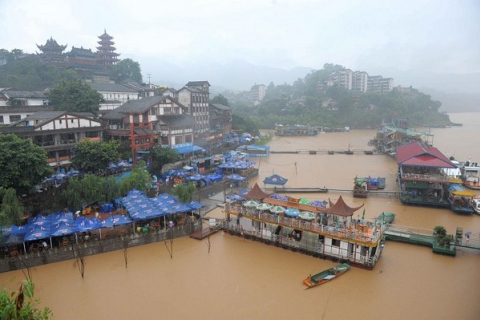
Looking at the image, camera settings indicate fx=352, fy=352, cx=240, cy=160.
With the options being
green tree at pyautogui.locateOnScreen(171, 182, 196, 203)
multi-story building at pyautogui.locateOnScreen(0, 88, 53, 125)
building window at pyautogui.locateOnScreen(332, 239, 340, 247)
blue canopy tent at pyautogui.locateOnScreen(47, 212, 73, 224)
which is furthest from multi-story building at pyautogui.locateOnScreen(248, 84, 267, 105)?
building window at pyautogui.locateOnScreen(332, 239, 340, 247)

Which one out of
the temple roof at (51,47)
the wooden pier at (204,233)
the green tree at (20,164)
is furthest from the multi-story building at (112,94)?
the wooden pier at (204,233)

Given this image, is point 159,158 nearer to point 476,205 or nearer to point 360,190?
point 360,190

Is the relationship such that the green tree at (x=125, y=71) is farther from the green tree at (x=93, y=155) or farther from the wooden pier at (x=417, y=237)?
the wooden pier at (x=417, y=237)

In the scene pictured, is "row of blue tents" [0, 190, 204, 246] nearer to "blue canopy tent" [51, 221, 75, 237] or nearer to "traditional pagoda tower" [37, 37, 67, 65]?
"blue canopy tent" [51, 221, 75, 237]

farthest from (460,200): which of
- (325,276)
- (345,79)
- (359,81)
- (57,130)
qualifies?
(359,81)

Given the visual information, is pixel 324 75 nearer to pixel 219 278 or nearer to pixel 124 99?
pixel 124 99

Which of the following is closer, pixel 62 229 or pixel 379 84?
pixel 62 229

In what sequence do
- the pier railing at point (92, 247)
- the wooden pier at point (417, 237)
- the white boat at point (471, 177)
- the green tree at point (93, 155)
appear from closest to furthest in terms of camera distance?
1. the pier railing at point (92, 247)
2. the wooden pier at point (417, 237)
3. the green tree at point (93, 155)
4. the white boat at point (471, 177)
